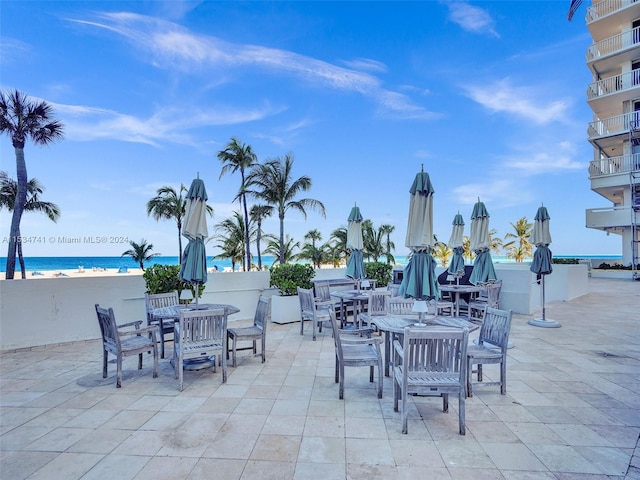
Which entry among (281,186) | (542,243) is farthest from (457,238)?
(281,186)

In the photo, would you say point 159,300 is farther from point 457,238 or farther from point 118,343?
point 457,238

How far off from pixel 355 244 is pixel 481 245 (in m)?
2.89

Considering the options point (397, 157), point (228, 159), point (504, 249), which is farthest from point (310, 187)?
point (504, 249)

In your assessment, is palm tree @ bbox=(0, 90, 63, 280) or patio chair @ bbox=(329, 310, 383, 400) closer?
patio chair @ bbox=(329, 310, 383, 400)

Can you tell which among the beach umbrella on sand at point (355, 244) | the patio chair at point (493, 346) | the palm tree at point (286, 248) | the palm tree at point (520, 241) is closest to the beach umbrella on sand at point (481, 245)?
the beach umbrella on sand at point (355, 244)

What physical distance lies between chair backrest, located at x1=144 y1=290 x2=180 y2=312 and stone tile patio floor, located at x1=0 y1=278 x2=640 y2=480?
951 mm

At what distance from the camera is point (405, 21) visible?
12227mm

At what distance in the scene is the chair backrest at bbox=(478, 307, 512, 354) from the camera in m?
3.93

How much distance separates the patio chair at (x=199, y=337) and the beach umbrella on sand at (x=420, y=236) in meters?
2.50

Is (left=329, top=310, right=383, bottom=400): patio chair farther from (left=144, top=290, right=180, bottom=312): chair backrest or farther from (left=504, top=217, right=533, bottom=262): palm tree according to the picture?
(left=504, top=217, right=533, bottom=262): palm tree

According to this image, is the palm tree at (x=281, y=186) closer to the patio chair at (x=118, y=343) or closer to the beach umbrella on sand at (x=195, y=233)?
the beach umbrella on sand at (x=195, y=233)

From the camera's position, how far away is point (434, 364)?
3.05 metres

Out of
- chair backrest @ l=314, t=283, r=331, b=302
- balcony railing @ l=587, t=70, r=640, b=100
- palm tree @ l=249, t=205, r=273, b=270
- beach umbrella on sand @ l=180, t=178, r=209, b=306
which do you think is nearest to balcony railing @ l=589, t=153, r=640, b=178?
balcony railing @ l=587, t=70, r=640, b=100

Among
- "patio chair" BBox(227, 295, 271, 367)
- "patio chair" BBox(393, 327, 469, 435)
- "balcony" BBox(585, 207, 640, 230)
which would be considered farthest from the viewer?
"balcony" BBox(585, 207, 640, 230)
